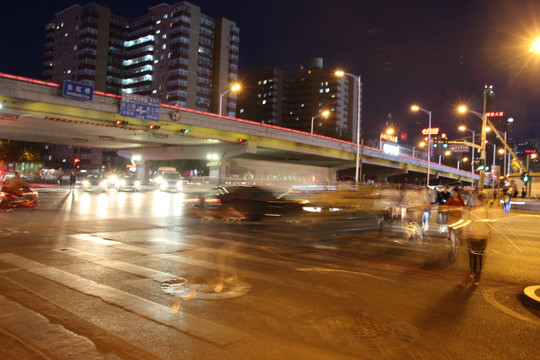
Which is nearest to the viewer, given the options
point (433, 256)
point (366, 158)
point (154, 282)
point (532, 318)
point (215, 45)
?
point (532, 318)

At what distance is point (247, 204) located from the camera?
1639cm

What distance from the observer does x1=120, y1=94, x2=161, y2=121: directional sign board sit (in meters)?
35.5

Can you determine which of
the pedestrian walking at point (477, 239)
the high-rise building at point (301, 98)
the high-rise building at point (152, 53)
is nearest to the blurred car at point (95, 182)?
the pedestrian walking at point (477, 239)

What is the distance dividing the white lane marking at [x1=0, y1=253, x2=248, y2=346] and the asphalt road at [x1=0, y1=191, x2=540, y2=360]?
22mm

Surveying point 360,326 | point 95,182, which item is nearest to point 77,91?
point 95,182

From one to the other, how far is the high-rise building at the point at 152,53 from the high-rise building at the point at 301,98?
114 ft

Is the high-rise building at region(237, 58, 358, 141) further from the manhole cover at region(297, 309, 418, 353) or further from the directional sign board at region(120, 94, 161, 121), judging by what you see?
the manhole cover at region(297, 309, 418, 353)

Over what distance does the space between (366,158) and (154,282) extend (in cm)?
5919

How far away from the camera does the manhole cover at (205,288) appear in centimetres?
606

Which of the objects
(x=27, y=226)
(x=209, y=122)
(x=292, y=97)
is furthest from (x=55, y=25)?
(x=27, y=226)

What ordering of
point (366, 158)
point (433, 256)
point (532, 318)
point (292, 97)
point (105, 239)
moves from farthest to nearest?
point (292, 97), point (366, 158), point (105, 239), point (433, 256), point (532, 318)

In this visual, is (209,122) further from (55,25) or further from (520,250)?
(55,25)

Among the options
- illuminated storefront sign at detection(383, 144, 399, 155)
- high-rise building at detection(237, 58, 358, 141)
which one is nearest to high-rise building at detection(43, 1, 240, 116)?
high-rise building at detection(237, 58, 358, 141)

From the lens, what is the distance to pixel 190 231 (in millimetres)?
13438
